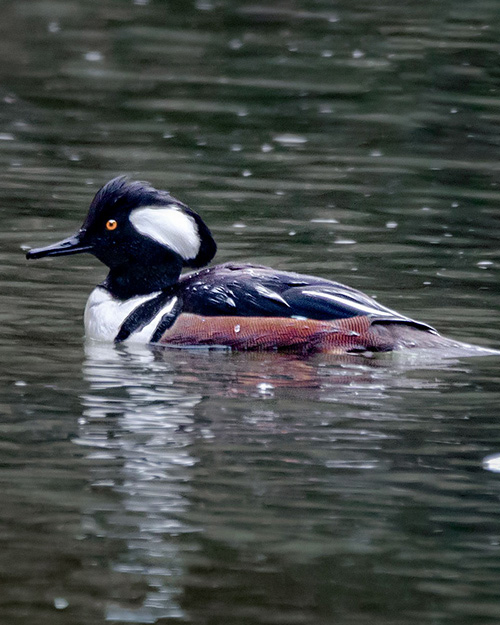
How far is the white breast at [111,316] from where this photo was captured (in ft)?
31.7

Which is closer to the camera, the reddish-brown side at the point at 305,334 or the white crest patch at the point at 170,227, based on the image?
the reddish-brown side at the point at 305,334

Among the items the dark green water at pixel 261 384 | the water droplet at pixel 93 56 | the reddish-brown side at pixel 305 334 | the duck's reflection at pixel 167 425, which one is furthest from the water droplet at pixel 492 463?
the water droplet at pixel 93 56

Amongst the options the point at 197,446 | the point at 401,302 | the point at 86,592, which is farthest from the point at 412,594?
the point at 401,302

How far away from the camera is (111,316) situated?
32.2 feet

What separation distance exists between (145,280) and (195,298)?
2.13 feet

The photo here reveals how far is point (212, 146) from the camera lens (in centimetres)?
1559

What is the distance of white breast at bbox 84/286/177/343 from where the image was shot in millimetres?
9656

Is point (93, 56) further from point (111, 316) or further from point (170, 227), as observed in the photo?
point (111, 316)

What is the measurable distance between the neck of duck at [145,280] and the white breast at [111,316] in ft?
0.16

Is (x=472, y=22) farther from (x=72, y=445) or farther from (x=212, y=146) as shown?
(x=72, y=445)

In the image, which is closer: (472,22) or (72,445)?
(72,445)

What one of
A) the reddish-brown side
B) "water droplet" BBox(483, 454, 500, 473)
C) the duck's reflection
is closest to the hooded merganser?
the reddish-brown side

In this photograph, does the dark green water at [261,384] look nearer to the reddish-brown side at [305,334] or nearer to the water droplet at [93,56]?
the reddish-brown side at [305,334]

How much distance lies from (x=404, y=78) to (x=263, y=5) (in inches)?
226
